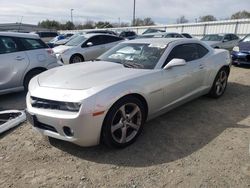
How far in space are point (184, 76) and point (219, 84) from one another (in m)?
1.75

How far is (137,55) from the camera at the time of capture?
439 centimetres

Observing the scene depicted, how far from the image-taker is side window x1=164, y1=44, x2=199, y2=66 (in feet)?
14.4

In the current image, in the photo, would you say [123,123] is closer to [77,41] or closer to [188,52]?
[188,52]

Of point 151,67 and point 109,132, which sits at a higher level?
point 151,67

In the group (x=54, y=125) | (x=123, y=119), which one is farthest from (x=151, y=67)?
(x=54, y=125)

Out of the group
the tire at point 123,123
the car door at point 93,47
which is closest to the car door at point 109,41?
the car door at point 93,47

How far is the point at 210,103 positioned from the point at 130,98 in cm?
266

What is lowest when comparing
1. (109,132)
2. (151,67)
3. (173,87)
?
(109,132)

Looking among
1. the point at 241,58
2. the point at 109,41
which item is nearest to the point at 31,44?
the point at 109,41

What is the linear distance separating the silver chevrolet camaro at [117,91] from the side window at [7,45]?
2.45 m

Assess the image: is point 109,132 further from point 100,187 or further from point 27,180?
point 27,180

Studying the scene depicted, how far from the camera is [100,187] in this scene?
2.79 meters

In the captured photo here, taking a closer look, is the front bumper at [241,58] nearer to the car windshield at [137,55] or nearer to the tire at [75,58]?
the tire at [75,58]

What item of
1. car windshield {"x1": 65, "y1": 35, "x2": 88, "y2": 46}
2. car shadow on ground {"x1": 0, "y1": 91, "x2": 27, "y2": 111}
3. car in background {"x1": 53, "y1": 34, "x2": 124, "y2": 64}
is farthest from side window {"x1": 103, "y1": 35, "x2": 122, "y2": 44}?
car shadow on ground {"x1": 0, "y1": 91, "x2": 27, "y2": 111}
